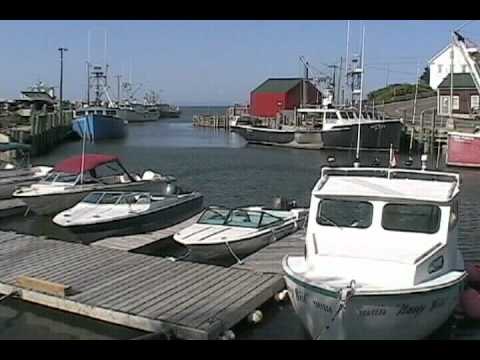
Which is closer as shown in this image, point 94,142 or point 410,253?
point 410,253

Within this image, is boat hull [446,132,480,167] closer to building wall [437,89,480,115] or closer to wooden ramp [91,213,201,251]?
building wall [437,89,480,115]

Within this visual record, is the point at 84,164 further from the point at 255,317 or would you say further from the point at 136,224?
the point at 255,317

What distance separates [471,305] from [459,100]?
50.8 metres

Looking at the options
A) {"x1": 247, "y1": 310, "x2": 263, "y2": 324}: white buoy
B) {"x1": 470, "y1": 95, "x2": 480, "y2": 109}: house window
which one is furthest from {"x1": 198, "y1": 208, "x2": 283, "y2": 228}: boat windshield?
{"x1": 470, "y1": 95, "x2": 480, "y2": 109}: house window

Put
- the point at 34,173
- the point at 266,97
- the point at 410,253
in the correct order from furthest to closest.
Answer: the point at 266,97 < the point at 34,173 < the point at 410,253

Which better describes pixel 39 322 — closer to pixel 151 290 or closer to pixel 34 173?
pixel 151 290

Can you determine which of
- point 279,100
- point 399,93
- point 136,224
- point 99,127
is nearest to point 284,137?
point 279,100

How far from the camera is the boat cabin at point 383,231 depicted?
25.7 ft
